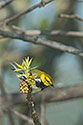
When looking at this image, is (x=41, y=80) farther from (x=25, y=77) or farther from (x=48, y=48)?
(x=48, y=48)

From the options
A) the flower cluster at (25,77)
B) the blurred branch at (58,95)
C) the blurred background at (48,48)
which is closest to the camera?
the flower cluster at (25,77)

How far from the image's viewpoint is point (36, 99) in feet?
8.93

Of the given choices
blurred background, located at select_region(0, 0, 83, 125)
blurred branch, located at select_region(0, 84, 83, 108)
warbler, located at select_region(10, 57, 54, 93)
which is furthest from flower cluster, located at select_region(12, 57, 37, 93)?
blurred background, located at select_region(0, 0, 83, 125)

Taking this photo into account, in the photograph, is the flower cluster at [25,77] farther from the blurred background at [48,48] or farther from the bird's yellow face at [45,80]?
the blurred background at [48,48]

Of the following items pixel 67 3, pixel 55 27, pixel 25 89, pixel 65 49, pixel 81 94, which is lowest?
pixel 81 94

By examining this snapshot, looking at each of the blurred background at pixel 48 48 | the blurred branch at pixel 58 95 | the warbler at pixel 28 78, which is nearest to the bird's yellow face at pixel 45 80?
the warbler at pixel 28 78

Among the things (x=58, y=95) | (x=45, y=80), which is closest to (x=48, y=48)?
(x=58, y=95)

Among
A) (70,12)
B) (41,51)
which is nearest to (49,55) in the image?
(41,51)

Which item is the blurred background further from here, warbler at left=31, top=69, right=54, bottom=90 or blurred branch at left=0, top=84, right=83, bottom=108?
warbler at left=31, top=69, right=54, bottom=90

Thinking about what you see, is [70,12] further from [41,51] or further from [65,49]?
[65,49]

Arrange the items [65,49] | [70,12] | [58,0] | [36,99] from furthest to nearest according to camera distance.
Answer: [58,0]
[70,12]
[36,99]
[65,49]

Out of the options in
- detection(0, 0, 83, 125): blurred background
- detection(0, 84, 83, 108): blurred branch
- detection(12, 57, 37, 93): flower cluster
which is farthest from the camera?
detection(0, 0, 83, 125): blurred background

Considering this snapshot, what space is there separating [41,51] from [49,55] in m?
0.13

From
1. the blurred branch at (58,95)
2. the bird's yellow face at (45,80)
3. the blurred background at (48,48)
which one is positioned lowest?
the blurred branch at (58,95)
